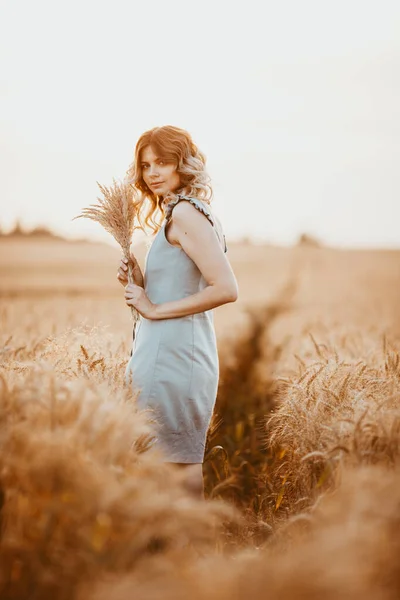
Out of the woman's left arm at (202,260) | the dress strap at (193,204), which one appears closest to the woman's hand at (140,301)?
the woman's left arm at (202,260)

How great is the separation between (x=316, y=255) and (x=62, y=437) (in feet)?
107

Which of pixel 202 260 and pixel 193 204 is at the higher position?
pixel 193 204

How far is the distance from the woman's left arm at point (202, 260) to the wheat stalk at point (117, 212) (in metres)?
0.59

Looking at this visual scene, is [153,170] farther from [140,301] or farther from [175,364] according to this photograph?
[175,364]

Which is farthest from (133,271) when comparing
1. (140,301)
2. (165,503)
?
(165,503)

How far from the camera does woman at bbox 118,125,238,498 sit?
3188mm

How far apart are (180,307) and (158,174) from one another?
69 cm

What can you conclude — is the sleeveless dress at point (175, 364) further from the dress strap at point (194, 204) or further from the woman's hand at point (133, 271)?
the woman's hand at point (133, 271)

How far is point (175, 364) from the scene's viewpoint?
3.25 meters

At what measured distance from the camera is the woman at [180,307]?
319 centimetres

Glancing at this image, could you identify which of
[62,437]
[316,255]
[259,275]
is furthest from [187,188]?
[316,255]

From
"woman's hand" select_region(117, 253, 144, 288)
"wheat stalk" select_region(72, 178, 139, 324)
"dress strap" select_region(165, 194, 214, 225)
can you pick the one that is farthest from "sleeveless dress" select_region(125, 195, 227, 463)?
"wheat stalk" select_region(72, 178, 139, 324)

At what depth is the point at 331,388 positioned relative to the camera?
3.83 meters

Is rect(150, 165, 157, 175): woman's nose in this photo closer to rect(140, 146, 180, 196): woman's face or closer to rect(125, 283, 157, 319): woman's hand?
rect(140, 146, 180, 196): woman's face
